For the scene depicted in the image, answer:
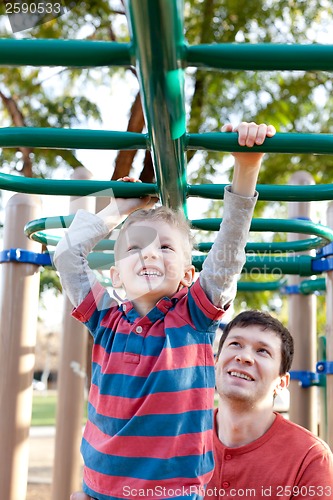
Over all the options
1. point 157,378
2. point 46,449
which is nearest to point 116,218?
point 157,378

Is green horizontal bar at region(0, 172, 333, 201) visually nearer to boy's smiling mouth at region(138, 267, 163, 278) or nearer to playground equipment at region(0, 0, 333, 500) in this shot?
playground equipment at region(0, 0, 333, 500)

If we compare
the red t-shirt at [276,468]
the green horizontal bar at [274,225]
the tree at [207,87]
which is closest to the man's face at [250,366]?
the red t-shirt at [276,468]

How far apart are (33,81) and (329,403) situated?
3798 mm

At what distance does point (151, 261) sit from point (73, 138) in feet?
1.00

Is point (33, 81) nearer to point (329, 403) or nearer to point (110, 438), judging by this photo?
point (329, 403)

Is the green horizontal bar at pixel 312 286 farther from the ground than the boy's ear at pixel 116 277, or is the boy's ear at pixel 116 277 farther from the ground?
the green horizontal bar at pixel 312 286

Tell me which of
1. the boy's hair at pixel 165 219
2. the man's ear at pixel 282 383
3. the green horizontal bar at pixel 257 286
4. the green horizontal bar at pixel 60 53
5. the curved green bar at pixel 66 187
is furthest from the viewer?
the green horizontal bar at pixel 257 286

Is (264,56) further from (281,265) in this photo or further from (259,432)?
(281,265)

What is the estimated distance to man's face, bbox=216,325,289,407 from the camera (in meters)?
1.87

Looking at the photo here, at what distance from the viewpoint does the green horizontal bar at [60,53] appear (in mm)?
989

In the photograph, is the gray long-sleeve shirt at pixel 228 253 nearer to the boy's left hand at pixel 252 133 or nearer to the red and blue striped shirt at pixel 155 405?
the red and blue striped shirt at pixel 155 405

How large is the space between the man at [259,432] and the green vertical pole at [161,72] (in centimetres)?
72

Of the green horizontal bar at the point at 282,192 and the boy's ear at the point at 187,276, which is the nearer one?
the boy's ear at the point at 187,276

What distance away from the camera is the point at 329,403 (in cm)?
250
